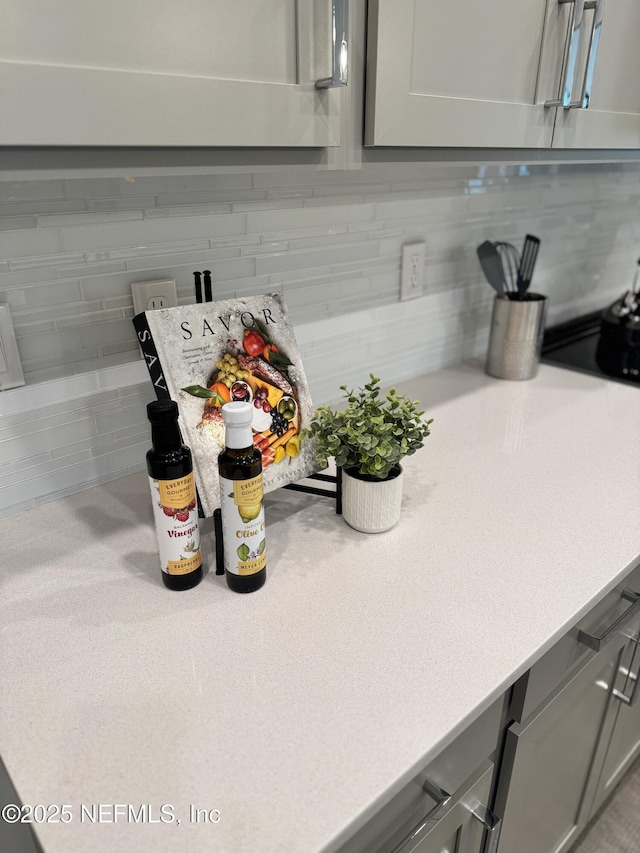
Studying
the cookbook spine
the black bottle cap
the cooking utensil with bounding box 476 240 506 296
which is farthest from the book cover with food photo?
the cooking utensil with bounding box 476 240 506 296

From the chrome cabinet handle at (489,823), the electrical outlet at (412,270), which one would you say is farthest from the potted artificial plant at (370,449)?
the electrical outlet at (412,270)

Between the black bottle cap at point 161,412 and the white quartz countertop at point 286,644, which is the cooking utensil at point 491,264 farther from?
the black bottle cap at point 161,412

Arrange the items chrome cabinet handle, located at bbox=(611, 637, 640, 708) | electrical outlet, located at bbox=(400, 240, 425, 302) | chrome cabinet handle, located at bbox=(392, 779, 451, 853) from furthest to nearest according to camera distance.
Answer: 1. electrical outlet, located at bbox=(400, 240, 425, 302)
2. chrome cabinet handle, located at bbox=(611, 637, 640, 708)
3. chrome cabinet handle, located at bbox=(392, 779, 451, 853)

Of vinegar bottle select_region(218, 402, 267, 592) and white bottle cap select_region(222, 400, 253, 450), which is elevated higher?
white bottle cap select_region(222, 400, 253, 450)

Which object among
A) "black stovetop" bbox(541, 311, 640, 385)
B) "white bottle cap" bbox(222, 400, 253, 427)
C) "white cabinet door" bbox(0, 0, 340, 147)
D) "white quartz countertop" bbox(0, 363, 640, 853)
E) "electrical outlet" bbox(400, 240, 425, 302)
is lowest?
"white quartz countertop" bbox(0, 363, 640, 853)

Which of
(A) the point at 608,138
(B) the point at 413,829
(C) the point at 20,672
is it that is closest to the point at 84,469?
(C) the point at 20,672

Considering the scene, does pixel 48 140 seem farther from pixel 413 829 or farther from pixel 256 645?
pixel 413 829

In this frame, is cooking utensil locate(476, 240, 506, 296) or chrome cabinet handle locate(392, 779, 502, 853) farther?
cooking utensil locate(476, 240, 506, 296)

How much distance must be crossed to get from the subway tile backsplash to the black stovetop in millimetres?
223

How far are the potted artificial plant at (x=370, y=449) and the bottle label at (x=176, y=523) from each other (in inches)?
8.6

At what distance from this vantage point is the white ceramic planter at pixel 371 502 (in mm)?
848

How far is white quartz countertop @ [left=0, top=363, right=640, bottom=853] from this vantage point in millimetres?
527

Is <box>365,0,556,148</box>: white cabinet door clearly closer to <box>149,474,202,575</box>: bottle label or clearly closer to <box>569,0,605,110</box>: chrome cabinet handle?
<box>569,0,605,110</box>: chrome cabinet handle

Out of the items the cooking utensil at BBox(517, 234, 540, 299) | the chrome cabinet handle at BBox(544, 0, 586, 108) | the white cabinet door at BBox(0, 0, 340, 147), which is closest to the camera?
the white cabinet door at BBox(0, 0, 340, 147)
